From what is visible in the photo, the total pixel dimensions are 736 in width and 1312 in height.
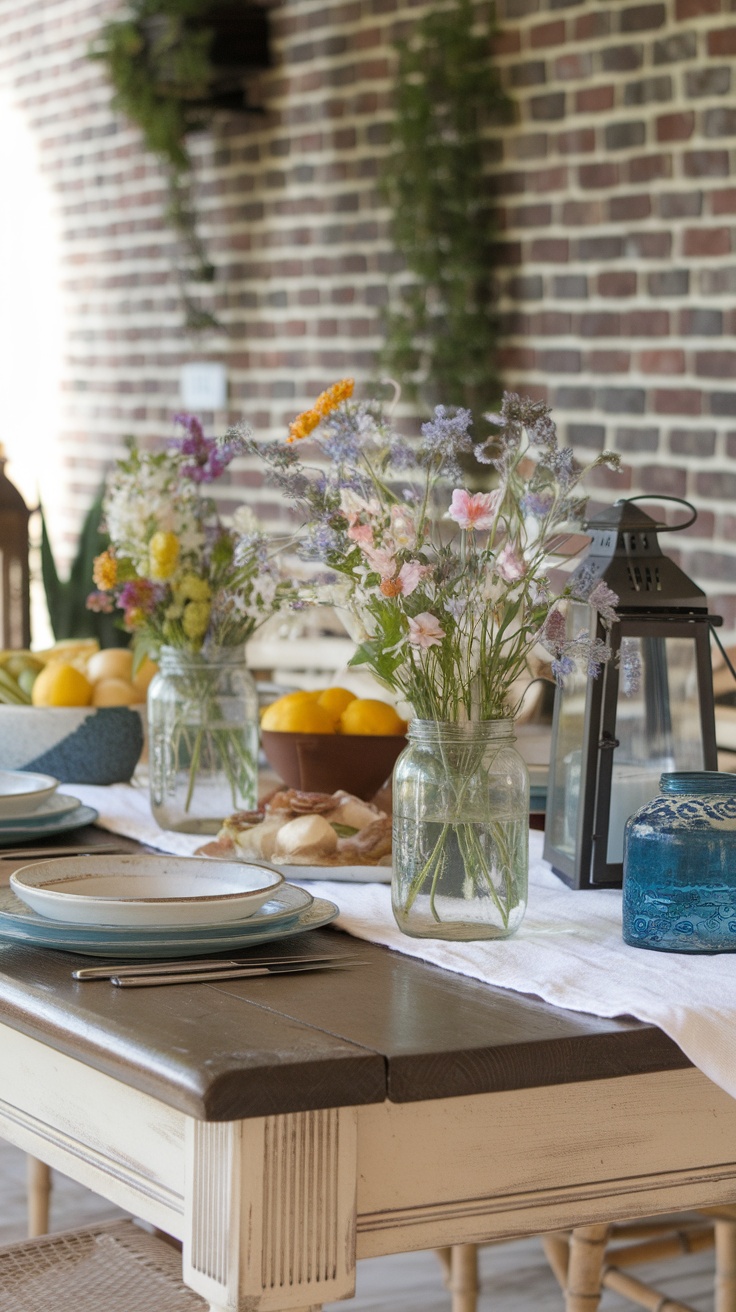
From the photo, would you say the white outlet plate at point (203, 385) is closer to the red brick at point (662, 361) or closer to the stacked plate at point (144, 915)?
the red brick at point (662, 361)

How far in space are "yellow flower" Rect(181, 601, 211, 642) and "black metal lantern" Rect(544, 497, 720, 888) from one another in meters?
0.38

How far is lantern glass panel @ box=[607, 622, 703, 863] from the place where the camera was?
1360 millimetres

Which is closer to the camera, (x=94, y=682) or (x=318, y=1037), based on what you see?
(x=318, y=1037)

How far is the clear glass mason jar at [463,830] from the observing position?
1.16 meters

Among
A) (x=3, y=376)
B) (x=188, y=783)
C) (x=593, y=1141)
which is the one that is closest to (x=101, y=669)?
(x=188, y=783)

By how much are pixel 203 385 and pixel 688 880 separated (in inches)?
141

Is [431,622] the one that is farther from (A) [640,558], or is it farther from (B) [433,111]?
(B) [433,111]

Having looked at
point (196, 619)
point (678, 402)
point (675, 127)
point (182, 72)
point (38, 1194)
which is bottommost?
point (38, 1194)

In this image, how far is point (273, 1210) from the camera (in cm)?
86

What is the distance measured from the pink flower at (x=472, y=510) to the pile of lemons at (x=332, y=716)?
1.51 feet

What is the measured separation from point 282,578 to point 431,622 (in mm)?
400

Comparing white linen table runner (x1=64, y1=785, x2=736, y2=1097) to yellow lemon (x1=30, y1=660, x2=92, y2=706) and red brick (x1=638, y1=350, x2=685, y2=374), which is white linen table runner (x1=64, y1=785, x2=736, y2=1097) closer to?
yellow lemon (x1=30, y1=660, x2=92, y2=706)

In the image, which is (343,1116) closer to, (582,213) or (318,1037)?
(318,1037)

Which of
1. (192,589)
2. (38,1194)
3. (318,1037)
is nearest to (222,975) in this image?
(318,1037)
